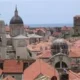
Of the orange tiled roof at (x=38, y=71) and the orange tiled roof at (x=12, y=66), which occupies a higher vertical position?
the orange tiled roof at (x=38, y=71)

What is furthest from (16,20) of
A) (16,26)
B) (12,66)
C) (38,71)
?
(38,71)

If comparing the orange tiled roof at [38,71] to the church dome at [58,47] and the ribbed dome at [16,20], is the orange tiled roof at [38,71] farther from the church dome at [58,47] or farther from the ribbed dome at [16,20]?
the ribbed dome at [16,20]

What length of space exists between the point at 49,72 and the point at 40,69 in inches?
39.8

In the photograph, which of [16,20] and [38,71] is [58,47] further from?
[16,20]

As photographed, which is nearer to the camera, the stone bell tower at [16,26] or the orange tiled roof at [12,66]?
the orange tiled roof at [12,66]

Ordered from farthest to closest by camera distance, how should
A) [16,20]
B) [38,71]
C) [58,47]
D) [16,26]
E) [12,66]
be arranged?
1. [16,20]
2. [16,26]
3. [58,47]
4. [12,66]
5. [38,71]

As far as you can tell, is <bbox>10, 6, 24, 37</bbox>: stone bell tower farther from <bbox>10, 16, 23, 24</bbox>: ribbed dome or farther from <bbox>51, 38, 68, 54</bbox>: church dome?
<bbox>51, 38, 68, 54</bbox>: church dome

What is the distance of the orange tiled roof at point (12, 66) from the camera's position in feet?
159

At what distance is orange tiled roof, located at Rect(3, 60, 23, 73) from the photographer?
4841cm

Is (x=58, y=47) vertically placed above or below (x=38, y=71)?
above

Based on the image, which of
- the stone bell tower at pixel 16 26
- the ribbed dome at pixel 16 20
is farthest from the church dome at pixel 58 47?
the ribbed dome at pixel 16 20

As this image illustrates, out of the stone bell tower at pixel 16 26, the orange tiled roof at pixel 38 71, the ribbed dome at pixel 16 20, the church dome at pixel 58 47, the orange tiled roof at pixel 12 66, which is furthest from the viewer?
the ribbed dome at pixel 16 20

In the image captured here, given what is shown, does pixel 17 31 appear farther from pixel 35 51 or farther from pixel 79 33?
pixel 79 33

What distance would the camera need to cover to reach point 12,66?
4934 cm
